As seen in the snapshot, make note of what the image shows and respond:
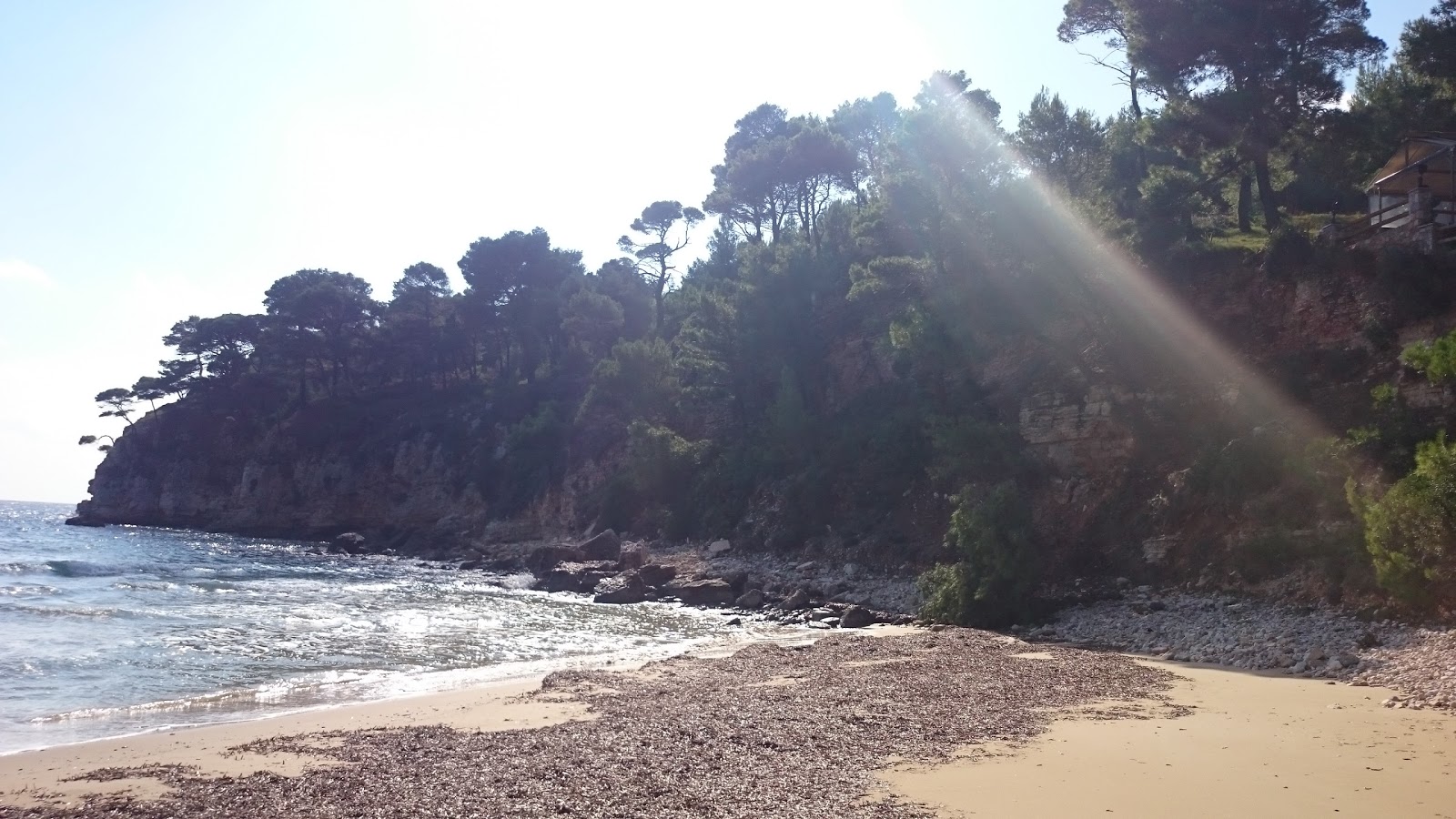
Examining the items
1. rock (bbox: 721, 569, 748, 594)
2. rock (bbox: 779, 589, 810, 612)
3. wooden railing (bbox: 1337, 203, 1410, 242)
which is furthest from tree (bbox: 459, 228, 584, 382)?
wooden railing (bbox: 1337, 203, 1410, 242)

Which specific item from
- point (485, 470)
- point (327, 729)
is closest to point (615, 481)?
point (485, 470)

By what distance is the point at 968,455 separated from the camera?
27.5 metres

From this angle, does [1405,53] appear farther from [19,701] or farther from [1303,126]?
[19,701]

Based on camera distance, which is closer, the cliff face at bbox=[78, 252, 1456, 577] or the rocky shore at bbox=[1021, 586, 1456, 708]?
the rocky shore at bbox=[1021, 586, 1456, 708]

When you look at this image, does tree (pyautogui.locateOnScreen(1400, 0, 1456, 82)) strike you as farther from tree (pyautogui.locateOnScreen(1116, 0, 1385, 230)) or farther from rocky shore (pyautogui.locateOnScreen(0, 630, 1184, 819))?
rocky shore (pyautogui.locateOnScreen(0, 630, 1184, 819))

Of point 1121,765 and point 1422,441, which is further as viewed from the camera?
point 1422,441

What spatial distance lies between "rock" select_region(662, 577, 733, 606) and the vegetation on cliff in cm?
540

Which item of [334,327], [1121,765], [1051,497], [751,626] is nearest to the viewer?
[1121,765]

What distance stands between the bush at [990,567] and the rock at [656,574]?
1339cm

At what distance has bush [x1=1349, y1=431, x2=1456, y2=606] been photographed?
553 inches

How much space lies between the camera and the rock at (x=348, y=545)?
58513 millimetres

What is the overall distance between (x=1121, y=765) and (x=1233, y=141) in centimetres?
2425

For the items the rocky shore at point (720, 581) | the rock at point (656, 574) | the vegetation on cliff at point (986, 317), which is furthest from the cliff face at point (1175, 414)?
the rock at point (656, 574)

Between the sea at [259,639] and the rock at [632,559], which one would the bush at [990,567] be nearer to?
the sea at [259,639]
